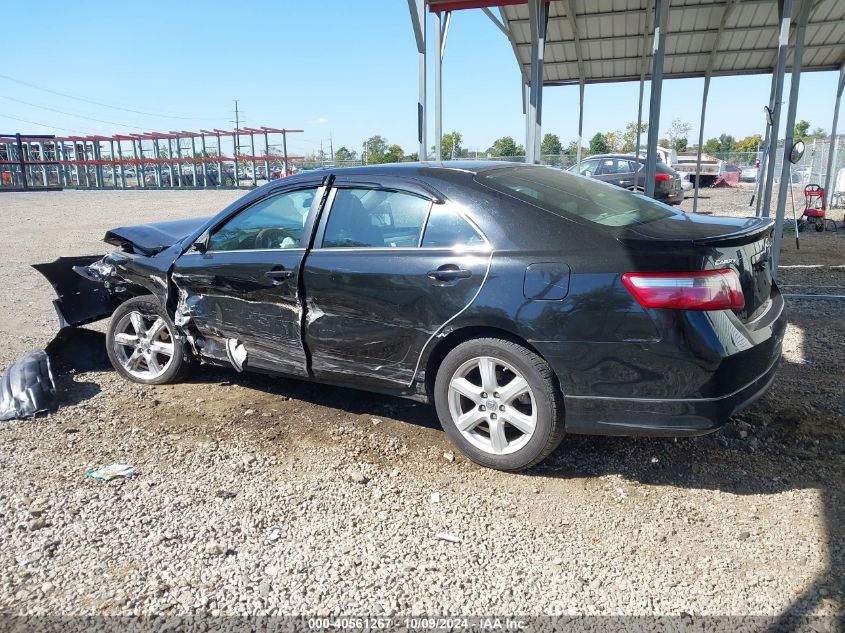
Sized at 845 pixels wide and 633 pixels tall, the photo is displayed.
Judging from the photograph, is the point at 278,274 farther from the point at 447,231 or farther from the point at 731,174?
the point at 731,174

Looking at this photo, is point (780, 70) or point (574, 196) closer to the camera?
point (574, 196)

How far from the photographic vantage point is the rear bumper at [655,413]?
2.97m

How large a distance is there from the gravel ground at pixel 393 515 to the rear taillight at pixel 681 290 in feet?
3.29

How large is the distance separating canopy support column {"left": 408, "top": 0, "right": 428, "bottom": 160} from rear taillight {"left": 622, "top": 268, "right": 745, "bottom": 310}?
25.2ft

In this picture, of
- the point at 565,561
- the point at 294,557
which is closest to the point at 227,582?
the point at 294,557

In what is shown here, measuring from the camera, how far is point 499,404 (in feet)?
11.0

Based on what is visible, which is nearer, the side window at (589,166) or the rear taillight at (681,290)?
the rear taillight at (681,290)

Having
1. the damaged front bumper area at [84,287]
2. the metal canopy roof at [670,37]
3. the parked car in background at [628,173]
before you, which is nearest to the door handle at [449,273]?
the damaged front bumper area at [84,287]

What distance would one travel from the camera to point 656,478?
3375 millimetres

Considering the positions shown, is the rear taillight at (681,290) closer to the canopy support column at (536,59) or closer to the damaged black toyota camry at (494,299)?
the damaged black toyota camry at (494,299)

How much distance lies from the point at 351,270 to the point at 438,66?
751 centimetres

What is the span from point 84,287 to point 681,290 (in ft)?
15.3

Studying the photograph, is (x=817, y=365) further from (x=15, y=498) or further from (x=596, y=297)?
(x=15, y=498)

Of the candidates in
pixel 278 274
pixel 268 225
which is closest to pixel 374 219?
pixel 278 274
